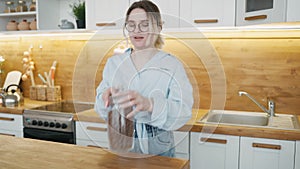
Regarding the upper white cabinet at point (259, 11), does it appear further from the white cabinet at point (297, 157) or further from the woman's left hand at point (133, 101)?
the woman's left hand at point (133, 101)

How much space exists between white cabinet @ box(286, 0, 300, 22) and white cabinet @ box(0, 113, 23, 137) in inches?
78.7

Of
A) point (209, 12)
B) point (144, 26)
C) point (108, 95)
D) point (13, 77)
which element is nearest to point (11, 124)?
point (13, 77)

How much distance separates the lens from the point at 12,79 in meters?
2.94

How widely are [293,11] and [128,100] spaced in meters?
1.22

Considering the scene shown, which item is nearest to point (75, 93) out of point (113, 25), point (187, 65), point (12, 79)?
point (113, 25)

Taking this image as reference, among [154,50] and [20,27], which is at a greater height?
[20,27]

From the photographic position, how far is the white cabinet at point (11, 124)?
7.73 ft

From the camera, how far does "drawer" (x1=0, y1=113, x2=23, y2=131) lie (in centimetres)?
235

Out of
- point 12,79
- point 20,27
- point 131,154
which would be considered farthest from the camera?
point 12,79

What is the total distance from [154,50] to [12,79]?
2.45 m

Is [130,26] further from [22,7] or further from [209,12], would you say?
[22,7]

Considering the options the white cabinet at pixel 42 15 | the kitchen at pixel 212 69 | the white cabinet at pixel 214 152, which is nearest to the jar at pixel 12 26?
the white cabinet at pixel 42 15

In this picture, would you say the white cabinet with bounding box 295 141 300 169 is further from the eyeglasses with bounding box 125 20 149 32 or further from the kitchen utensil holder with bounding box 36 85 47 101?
the kitchen utensil holder with bounding box 36 85 47 101

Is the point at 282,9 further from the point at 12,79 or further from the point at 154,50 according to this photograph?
the point at 12,79
